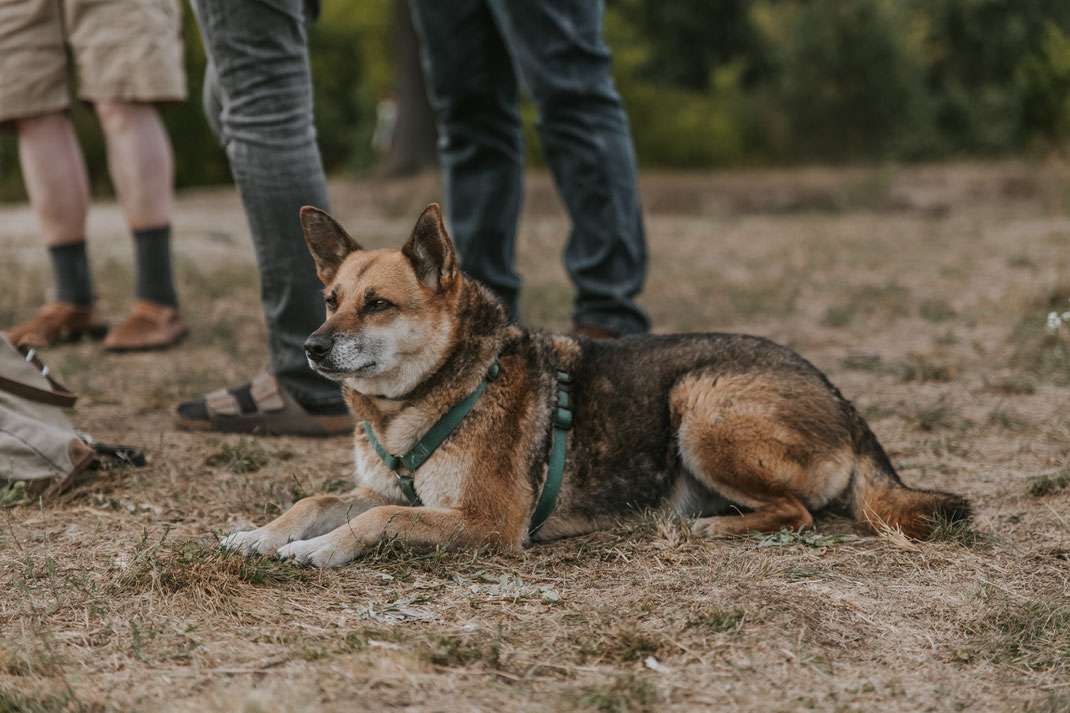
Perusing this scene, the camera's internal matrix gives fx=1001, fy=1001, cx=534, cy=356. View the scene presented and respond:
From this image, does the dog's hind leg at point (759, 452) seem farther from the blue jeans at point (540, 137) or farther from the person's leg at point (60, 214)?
the person's leg at point (60, 214)

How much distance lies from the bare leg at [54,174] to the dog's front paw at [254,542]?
312 cm

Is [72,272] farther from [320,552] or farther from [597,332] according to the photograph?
[320,552]

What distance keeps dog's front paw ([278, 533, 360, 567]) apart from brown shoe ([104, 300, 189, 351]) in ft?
9.66

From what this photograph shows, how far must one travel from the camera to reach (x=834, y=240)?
32.3 ft

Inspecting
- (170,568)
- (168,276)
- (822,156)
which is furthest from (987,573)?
(822,156)

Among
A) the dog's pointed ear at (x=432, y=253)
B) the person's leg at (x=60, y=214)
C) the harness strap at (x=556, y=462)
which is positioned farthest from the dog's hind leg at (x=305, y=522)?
the person's leg at (x=60, y=214)

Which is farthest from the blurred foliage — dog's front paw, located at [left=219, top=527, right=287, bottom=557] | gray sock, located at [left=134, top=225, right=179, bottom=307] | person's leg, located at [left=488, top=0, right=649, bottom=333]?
dog's front paw, located at [left=219, top=527, right=287, bottom=557]

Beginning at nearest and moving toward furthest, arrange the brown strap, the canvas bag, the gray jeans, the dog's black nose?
1. the dog's black nose
2. the canvas bag
3. the brown strap
4. the gray jeans

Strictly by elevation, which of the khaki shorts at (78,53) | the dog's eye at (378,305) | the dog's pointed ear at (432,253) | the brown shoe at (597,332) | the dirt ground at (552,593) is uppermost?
the khaki shorts at (78,53)

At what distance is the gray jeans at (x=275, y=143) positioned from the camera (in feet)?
11.8

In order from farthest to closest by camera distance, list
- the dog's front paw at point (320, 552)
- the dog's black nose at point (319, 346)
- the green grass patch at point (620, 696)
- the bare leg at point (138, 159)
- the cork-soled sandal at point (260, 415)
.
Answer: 1. the bare leg at point (138, 159)
2. the cork-soled sandal at point (260, 415)
3. the dog's black nose at point (319, 346)
4. the dog's front paw at point (320, 552)
5. the green grass patch at point (620, 696)

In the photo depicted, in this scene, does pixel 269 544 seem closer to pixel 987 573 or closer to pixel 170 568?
pixel 170 568

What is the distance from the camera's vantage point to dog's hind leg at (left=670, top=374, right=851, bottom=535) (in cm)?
306

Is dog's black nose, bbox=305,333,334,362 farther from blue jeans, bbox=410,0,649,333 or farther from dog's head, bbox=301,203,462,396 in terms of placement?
blue jeans, bbox=410,0,649,333
